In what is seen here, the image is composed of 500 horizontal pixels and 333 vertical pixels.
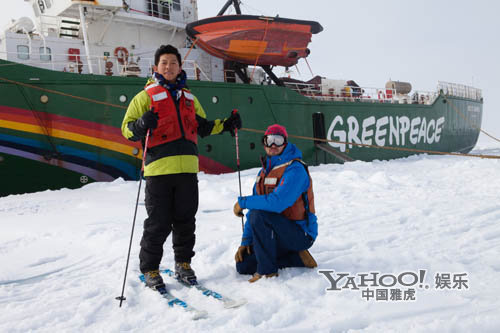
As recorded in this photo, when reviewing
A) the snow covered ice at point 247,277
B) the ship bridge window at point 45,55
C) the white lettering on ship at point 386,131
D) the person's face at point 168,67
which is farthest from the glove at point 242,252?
the white lettering on ship at point 386,131

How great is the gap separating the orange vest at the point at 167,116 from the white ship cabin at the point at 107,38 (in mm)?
4605

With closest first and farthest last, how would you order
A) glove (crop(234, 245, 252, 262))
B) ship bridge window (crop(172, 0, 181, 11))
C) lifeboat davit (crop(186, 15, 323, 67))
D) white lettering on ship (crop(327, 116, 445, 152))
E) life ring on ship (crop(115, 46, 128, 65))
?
glove (crop(234, 245, 252, 262)) → life ring on ship (crop(115, 46, 128, 65)) → lifeboat davit (crop(186, 15, 323, 67)) → ship bridge window (crop(172, 0, 181, 11)) → white lettering on ship (crop(327, 116, 445, 152))

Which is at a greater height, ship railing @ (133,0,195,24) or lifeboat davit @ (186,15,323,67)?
ship railing @ (133,0,195,24)

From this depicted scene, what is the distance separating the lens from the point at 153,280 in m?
2.43

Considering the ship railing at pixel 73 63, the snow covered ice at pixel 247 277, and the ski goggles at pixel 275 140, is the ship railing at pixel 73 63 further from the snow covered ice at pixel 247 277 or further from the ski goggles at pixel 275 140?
the ski goggles at pixel 275 140

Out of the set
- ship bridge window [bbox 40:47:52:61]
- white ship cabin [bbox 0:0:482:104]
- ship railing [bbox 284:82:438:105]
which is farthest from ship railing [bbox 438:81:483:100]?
ship bridge window [bbox 40:47:52:61]

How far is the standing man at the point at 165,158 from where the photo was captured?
96.7 inches

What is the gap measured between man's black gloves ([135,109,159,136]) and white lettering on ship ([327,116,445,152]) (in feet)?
23.7

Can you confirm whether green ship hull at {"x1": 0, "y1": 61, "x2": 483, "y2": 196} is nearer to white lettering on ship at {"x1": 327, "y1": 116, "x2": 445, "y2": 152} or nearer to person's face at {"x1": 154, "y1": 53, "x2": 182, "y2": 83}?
white lettering on ship at {"x1": 327, "y1": 116, "x2": 445, "y2": 152}

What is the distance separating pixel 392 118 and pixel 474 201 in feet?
25.0

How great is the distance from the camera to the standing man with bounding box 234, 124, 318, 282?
2.39 meters

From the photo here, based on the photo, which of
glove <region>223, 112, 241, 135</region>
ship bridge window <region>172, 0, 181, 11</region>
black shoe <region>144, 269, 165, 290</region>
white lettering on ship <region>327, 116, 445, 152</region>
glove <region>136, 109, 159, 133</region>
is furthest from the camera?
white lettering on ship <region>327, 116, 445, 152</region>

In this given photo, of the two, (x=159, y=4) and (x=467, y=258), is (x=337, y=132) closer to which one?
(x=159, y=4)

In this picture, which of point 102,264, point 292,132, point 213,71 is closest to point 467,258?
point 102,264
